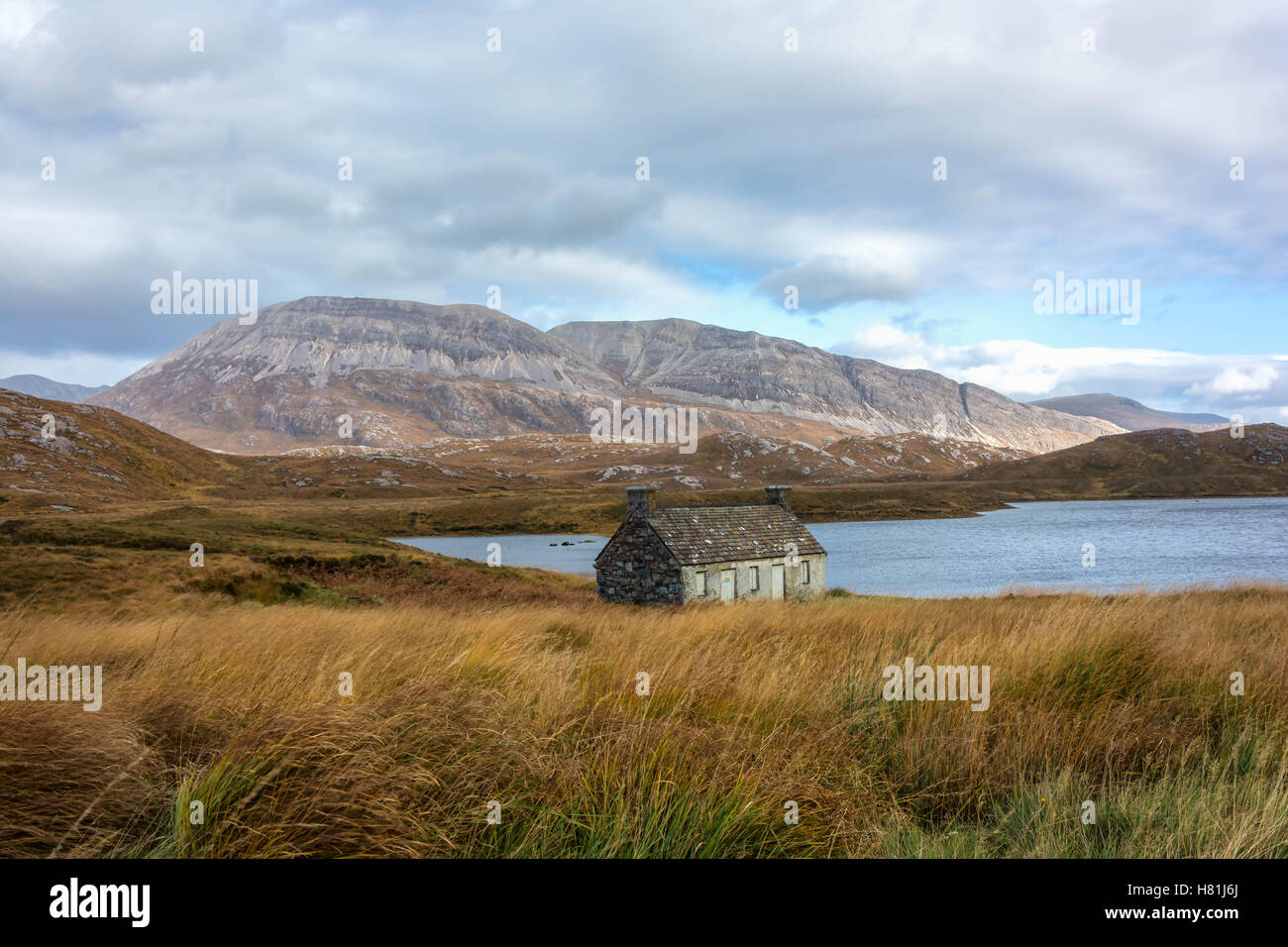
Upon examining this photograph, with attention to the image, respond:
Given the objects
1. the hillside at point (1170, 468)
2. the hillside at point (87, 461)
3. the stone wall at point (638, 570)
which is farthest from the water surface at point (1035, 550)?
the hillside at point (87, 461)

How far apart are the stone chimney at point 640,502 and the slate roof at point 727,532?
1.13ft

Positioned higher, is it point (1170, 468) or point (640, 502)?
point (1170, 468)

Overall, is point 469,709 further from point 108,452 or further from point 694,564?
point 108,452

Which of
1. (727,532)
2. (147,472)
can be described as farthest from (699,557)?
(147,472)

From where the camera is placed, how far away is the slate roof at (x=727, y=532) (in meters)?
31.1

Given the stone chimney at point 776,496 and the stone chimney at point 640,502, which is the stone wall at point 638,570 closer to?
the stone chimney at point 640,502

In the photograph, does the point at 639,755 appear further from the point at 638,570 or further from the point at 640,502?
the point at 640,502

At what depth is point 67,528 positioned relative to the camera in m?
39.9

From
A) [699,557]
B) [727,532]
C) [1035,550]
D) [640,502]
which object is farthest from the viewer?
[1035,550]

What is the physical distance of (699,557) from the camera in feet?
101

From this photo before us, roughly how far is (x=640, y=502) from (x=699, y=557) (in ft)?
11.6

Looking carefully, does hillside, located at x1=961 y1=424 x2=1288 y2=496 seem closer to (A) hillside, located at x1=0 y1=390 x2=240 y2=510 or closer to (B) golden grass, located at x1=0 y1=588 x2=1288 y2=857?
(A) hillside, located at x1=0 y1=390 x2=240 y2=510
